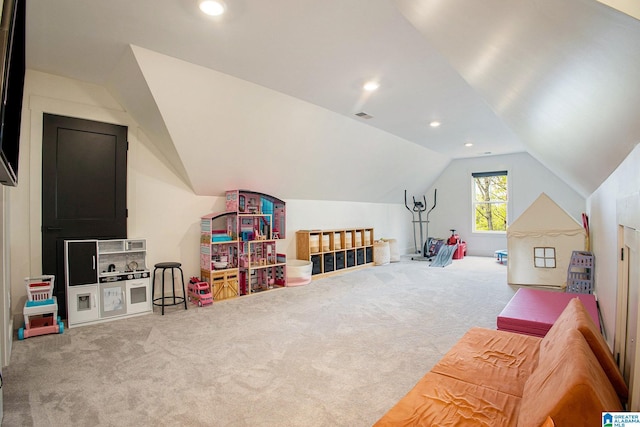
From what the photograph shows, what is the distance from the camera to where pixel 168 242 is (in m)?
4.45

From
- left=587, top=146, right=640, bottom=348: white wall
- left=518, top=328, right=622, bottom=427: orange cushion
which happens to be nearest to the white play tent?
left=587, top=146, right=640, bottom=348: white wall

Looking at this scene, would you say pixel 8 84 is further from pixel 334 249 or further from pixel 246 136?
pixel 334 249

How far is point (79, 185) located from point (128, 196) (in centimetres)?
52

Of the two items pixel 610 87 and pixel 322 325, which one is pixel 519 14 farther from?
pixel 322 325

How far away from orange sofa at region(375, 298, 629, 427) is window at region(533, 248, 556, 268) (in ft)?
11.0

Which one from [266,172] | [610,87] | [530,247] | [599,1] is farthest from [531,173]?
[599,1]

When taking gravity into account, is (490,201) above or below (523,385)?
above

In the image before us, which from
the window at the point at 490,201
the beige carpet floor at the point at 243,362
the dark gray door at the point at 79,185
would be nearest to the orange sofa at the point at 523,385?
the beige carpet floor at the point at 243,362

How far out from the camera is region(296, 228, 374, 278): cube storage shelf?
6070 mm

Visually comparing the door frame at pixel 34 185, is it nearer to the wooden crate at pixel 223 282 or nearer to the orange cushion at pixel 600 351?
the wooden crate at pixel 223 282

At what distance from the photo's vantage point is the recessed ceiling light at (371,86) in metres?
3.63

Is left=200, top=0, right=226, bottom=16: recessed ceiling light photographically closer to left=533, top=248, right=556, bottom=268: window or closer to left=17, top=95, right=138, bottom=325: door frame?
left=17, top=95, right=138, bottom=325: door frame

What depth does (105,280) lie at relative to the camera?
3.70 m

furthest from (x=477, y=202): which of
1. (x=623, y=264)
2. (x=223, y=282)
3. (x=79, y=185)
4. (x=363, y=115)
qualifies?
(x=79, y=185)
